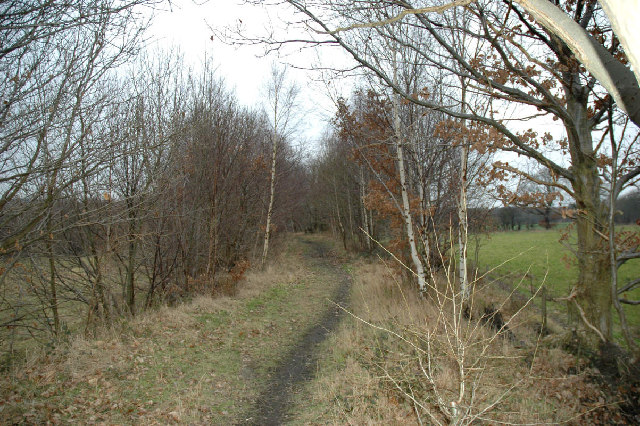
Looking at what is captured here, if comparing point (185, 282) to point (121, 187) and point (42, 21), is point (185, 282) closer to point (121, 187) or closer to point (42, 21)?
point (121, 187)

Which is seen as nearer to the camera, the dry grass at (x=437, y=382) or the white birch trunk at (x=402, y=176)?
the dry grass at (x=437, y=382)

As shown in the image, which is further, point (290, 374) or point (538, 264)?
point (538, 264)

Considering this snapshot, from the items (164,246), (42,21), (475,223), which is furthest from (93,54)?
(475,223)

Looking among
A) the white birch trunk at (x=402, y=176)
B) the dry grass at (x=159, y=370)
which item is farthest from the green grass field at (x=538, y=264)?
the dry grass at (x=159, y=370)

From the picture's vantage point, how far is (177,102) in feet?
32.9

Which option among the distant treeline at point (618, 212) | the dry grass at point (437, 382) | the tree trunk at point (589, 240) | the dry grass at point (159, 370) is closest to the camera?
the dry grass at point (437, 382)

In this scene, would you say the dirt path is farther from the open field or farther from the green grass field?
the green grass field

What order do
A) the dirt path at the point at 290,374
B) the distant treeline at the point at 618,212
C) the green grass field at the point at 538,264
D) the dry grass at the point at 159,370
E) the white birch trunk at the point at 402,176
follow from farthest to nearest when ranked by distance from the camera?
the green grass field at the point at 538,264
the white birch trunk at the point at 402,176
the distant treeline at the point at 618,212
the dirt path at the point at 290,374
the dry grass at the point at 159,370

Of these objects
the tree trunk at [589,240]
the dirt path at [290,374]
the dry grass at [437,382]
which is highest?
the tree trunk at [589,240]

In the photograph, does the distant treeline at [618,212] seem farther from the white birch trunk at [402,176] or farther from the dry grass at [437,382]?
the white birch trunk at [402,176]

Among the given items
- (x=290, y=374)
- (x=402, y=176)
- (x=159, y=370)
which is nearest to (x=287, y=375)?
(x=290, y=374)

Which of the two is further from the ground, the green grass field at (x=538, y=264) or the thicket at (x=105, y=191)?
the thicket at (x=105, y=191)

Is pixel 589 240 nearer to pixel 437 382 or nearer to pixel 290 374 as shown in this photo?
pixel 437 382

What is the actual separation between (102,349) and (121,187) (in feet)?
11.6
